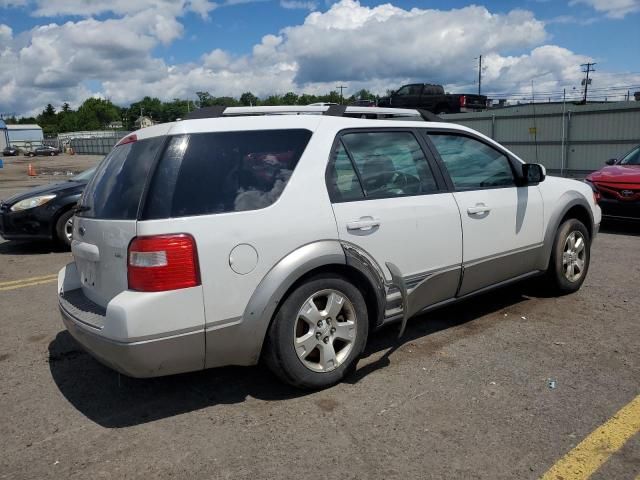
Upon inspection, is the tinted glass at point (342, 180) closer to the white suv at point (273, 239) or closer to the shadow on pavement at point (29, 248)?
the white suv at point (273, 239)

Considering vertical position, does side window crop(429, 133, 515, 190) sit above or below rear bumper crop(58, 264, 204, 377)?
above

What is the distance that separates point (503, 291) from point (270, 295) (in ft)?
10.6

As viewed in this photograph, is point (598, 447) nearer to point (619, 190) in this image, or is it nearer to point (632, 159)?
point (619, 190)

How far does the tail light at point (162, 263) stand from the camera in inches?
112

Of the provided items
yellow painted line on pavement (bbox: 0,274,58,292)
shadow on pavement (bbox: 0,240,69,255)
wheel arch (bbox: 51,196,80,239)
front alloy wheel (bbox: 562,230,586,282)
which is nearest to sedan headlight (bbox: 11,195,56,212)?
wheel arch (bbox: 51,196,80,239)

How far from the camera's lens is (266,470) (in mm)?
2635

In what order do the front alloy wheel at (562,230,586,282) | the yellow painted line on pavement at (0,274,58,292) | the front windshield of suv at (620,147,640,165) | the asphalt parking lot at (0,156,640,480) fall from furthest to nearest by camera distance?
the front windshield of suv at (620,147,640,165) < the yellow painted line on pavement at (0,274,58,292) < the front alloy wheel at (562,230,586,282) < the asphalt parking lot at (0,156,640,480)

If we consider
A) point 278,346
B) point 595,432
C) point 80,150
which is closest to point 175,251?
point 278,346

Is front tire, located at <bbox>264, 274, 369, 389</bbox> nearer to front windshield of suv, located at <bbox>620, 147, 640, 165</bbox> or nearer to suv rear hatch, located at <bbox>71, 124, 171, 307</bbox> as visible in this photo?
suv rear hatch, located at <bbox>71, 124, 171, 307</bbox>

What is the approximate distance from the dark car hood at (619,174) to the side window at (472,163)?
187 inches

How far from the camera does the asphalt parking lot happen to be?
2678 mm

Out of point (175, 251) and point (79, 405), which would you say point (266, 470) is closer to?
point (175, 251)

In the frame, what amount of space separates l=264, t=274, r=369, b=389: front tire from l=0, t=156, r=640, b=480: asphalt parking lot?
0.52 ft

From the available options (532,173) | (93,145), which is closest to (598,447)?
(532,173)
